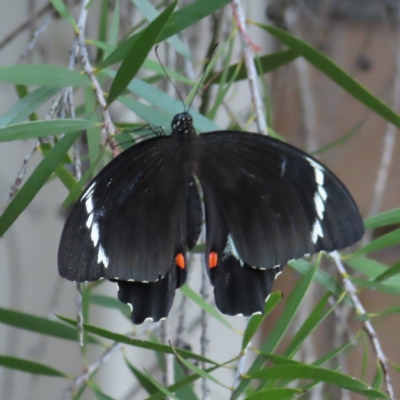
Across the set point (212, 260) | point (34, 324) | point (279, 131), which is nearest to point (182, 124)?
point (212, 260)

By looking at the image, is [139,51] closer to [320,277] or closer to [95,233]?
[95,233]

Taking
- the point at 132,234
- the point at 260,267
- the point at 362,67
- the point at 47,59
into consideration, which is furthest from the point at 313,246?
the point at 362,67

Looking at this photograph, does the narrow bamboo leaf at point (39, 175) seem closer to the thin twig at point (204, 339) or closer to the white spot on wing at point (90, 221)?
the white spot on wing at point (90, 221)

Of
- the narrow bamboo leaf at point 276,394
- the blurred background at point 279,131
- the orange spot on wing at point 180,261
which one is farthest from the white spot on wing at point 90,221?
the blurred background at point 279,131

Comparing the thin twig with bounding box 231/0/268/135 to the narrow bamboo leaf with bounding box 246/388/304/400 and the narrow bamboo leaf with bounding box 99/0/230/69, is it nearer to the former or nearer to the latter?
the narrow bamboo leaf with bounding box 99/0/230/69

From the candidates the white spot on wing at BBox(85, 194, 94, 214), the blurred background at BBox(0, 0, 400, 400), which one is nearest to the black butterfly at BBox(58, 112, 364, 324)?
the white spot on wing at BBox(85, 194, 94, 214)

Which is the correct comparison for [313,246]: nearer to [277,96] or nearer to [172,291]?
[172,291]
